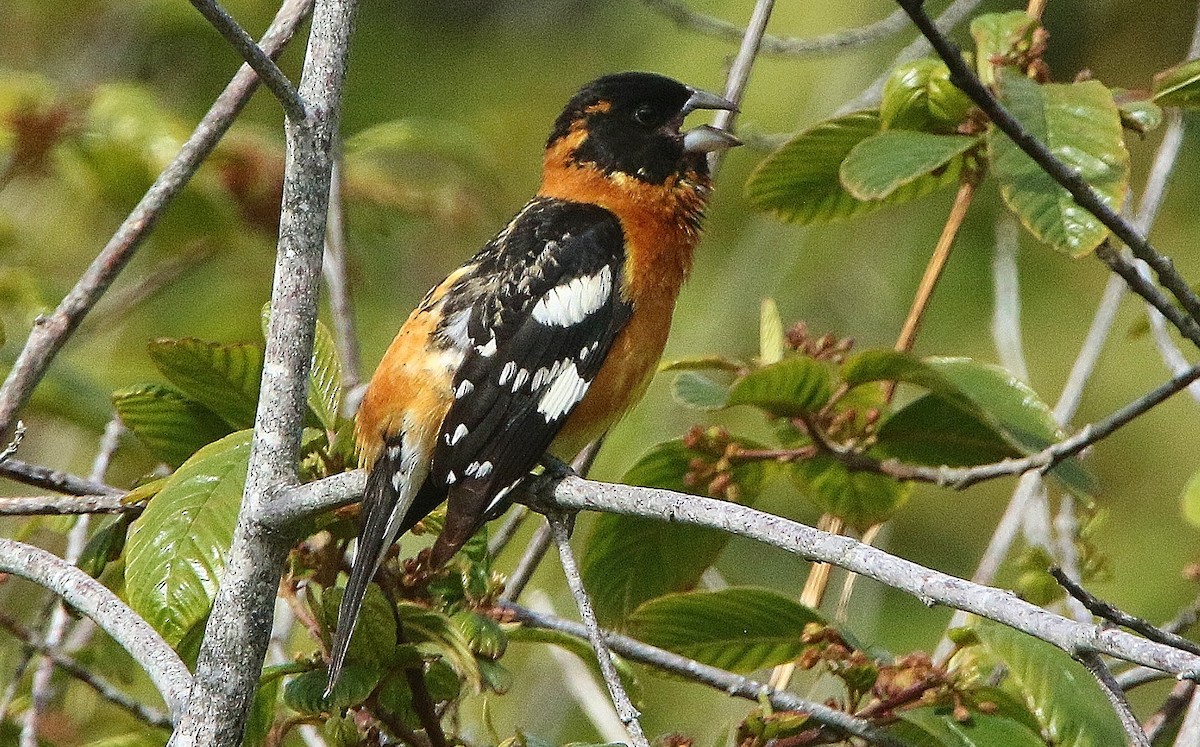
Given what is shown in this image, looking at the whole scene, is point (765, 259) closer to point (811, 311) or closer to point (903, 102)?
point (811, 311)

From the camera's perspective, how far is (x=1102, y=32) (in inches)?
263

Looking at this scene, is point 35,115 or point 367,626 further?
point 35,115

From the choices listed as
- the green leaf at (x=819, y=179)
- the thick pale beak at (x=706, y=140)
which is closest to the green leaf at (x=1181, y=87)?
the green leaf at (x=819, y=179)

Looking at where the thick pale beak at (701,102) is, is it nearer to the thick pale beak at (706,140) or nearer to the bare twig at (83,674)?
the thick pale beak at (706,140)

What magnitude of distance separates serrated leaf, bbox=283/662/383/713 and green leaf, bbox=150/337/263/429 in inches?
23.7

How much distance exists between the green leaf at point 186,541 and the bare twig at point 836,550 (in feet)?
0.69

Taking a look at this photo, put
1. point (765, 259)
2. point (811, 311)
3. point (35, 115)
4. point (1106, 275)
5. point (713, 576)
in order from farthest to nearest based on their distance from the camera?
point (1106, 275), point (811, 311), point (765, 259), point (35, 115), point (713, 576)

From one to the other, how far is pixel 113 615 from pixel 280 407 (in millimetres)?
390

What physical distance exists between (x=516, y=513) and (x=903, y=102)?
121cm

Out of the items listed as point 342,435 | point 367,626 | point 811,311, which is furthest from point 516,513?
point 811,311

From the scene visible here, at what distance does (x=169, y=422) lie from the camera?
9.16 feet

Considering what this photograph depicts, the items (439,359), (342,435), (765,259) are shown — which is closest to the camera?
(342,435)

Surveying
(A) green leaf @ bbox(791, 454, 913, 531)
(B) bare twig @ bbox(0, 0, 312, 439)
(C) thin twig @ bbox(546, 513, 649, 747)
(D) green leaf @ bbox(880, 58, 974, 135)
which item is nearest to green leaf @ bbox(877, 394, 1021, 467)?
(A) green leaf @ bbox(791, 454, 913, 531)

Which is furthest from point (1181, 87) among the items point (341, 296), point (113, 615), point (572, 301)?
point (113, 615)
